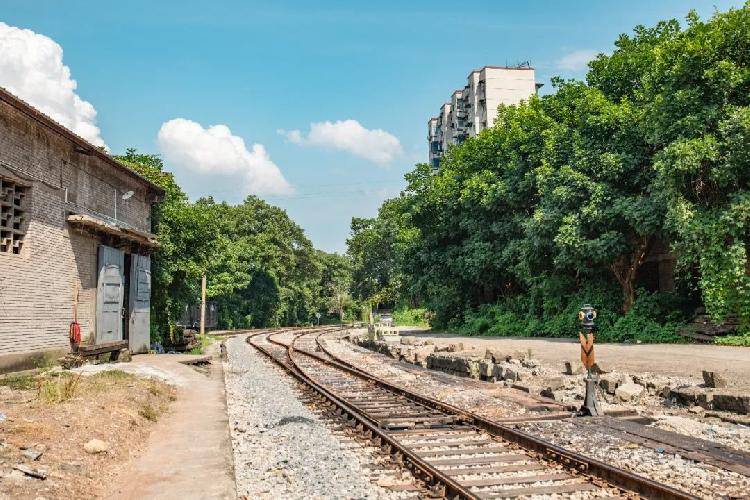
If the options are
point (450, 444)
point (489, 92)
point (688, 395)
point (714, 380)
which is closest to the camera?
point (450, 444)

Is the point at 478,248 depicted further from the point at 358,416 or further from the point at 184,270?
the point at 358,416

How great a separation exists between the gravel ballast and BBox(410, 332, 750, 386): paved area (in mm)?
8279

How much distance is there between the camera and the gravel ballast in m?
6.34

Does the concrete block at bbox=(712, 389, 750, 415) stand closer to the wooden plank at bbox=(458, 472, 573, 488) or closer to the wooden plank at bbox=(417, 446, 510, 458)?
the wooden plank at bbox=(417, 446, 510, 458)

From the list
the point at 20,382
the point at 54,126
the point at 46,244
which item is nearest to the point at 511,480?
the point at 20,382

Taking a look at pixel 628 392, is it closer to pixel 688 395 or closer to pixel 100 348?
pixel 688 395

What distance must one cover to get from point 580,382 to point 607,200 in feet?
39.7

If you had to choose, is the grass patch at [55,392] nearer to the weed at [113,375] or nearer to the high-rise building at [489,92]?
the weed at [113,375]

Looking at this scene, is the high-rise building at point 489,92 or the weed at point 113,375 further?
the high-rise building at point 489,92

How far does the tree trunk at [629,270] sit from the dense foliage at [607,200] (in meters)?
0.06

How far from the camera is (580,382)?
537 inches

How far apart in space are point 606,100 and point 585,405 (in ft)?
63.1

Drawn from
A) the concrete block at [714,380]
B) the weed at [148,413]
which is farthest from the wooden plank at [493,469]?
the concrete block at [714,380]

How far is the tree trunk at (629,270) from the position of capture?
80.7ft
